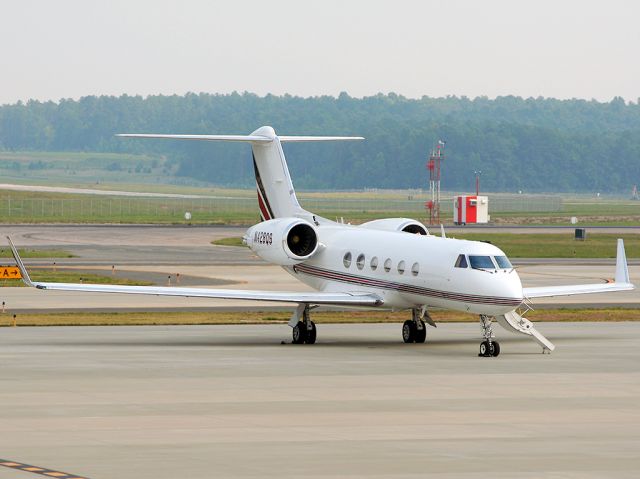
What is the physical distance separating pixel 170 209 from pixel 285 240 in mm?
121594

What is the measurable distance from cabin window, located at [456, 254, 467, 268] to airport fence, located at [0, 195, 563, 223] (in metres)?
93.4

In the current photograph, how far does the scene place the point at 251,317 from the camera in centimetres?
4319

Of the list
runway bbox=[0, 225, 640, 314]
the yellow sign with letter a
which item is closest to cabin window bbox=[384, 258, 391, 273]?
runway bbox=[0, 225, 640, 314]

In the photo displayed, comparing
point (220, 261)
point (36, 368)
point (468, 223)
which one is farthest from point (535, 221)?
point (36, 368)

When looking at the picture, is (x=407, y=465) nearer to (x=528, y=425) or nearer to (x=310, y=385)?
(x=528, y=425)

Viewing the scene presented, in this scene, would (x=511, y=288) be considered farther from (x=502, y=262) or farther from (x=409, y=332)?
(x=409, y=332)

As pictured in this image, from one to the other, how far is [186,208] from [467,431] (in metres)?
139

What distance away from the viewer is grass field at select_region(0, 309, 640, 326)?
Result: 40787 millimetres

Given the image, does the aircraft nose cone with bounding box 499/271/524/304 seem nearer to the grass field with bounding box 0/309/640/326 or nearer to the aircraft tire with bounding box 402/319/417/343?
the aircraft tire with bounding box 402/319/417/343

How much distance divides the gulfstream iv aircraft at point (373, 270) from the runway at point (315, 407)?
105 cm

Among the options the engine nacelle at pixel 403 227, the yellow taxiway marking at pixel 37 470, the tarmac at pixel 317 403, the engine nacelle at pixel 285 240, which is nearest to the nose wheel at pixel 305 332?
the tarmac at pixel 317 403

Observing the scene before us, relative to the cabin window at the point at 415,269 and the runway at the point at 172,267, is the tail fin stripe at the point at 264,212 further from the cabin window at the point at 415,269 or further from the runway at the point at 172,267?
the cabin window at the point at 415,269

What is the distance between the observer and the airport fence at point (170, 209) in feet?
438

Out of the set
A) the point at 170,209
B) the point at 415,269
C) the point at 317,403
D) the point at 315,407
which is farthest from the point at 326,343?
the point at 170,209
